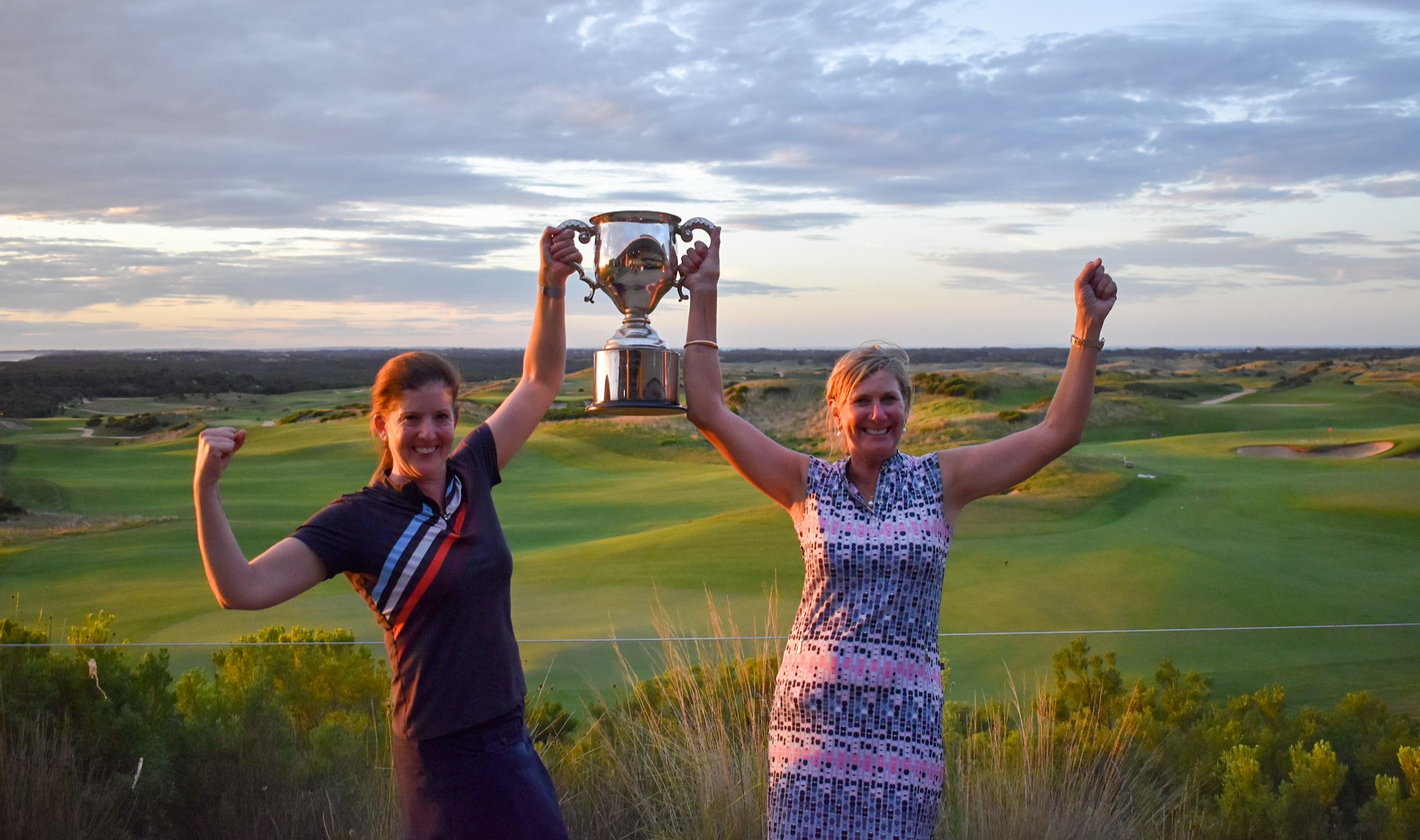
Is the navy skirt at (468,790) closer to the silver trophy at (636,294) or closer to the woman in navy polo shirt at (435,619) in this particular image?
the woman in navy polo shirt at (435,619)

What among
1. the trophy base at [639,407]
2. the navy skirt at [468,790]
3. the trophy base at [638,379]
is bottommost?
the navy skirt at [468,790]

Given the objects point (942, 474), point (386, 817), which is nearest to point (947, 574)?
point (386, 817)

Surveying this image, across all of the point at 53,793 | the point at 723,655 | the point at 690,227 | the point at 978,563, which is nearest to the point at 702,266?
the point at 690,227

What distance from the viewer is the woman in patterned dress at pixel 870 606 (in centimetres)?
242

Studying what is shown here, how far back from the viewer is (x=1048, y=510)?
10734 millimetres

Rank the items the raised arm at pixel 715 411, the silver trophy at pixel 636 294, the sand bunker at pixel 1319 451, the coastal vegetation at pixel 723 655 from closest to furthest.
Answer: the raised arm at pixel 715 411 → the silver trophy at pixel 636 294 → the coastal vegetation at pixel 723 655 → the sand bunker at pixel 1319 451

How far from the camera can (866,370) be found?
2578mm

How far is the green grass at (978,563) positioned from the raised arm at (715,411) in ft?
6.16

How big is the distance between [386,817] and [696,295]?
2194 millimetres

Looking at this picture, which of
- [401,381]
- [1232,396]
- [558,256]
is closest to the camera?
[401,381]

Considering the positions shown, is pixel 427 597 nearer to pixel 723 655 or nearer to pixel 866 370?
pixel 866 370

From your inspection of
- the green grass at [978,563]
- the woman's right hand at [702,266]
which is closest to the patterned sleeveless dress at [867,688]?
the woman's right hand at [702,266]

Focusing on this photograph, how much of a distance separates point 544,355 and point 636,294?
0.95 feet

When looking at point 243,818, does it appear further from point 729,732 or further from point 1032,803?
point 1032,803
